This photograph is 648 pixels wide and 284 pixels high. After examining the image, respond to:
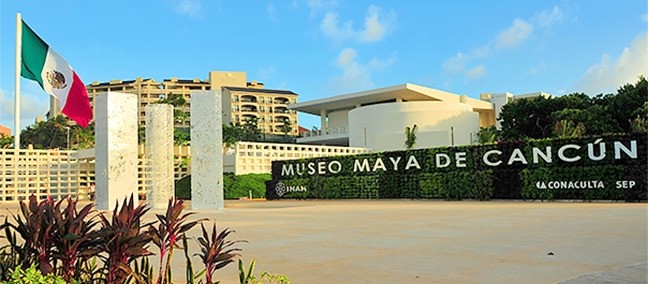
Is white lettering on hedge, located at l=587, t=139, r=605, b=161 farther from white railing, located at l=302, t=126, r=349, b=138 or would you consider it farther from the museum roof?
white railing, located at l=302, t=126, r=349, b=138

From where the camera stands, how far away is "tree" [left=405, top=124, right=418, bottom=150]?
148 ft

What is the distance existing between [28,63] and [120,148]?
17.2 ft

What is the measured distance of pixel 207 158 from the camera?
57.7ft

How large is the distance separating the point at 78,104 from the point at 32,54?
2532 millimetres

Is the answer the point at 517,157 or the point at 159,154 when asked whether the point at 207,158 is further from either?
the point at 517,157

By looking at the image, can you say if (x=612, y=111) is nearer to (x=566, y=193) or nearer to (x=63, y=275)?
(x=566, y=193)

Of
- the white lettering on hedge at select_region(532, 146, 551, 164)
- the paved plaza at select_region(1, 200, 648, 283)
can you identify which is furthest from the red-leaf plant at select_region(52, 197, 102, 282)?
the white lettering on hedge at select_region(532, 146, 551, 164)

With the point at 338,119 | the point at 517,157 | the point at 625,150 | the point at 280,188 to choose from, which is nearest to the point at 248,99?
the point at 338,119

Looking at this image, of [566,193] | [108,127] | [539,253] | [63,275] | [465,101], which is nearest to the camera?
[63,275]

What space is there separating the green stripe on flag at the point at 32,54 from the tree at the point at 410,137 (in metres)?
30.3

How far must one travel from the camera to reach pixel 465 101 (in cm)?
5622

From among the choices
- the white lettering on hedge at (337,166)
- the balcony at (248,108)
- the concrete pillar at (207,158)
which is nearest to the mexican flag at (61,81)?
the concrete pillar at (207,158)

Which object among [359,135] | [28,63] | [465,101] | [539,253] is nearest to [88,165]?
[28,63]

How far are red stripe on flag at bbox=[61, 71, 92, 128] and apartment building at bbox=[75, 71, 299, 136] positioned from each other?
3148 inches
